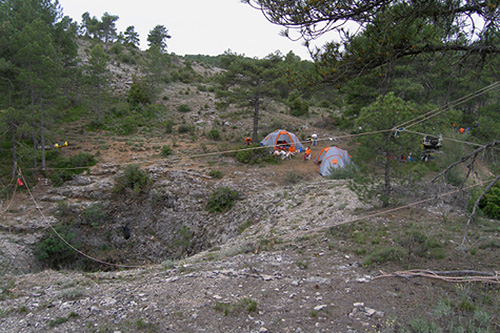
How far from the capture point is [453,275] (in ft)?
16.5

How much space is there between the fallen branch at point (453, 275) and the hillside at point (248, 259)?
0.20 ft

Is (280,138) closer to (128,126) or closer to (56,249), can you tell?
(128,126)

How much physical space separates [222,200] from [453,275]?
371 inches

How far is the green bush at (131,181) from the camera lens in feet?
48.5

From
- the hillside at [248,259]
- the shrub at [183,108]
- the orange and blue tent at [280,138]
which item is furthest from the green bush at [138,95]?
the orange and blue tent at [280,138]

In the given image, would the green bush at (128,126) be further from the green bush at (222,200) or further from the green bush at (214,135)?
the green bush at (222,200)

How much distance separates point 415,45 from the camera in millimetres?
4582

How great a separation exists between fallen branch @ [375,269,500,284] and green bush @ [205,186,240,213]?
28.1 feet

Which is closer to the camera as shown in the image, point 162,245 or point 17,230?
point 17,230

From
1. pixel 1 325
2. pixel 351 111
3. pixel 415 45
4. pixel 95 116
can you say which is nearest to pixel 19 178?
pixel 95 116

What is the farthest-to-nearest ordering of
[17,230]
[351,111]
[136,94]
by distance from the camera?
[136,94], [351,111], [17,230]

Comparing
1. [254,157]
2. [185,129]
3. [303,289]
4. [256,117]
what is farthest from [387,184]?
[185,129]

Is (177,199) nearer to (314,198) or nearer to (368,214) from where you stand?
(314,198)

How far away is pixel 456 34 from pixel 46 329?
25.4 feet
